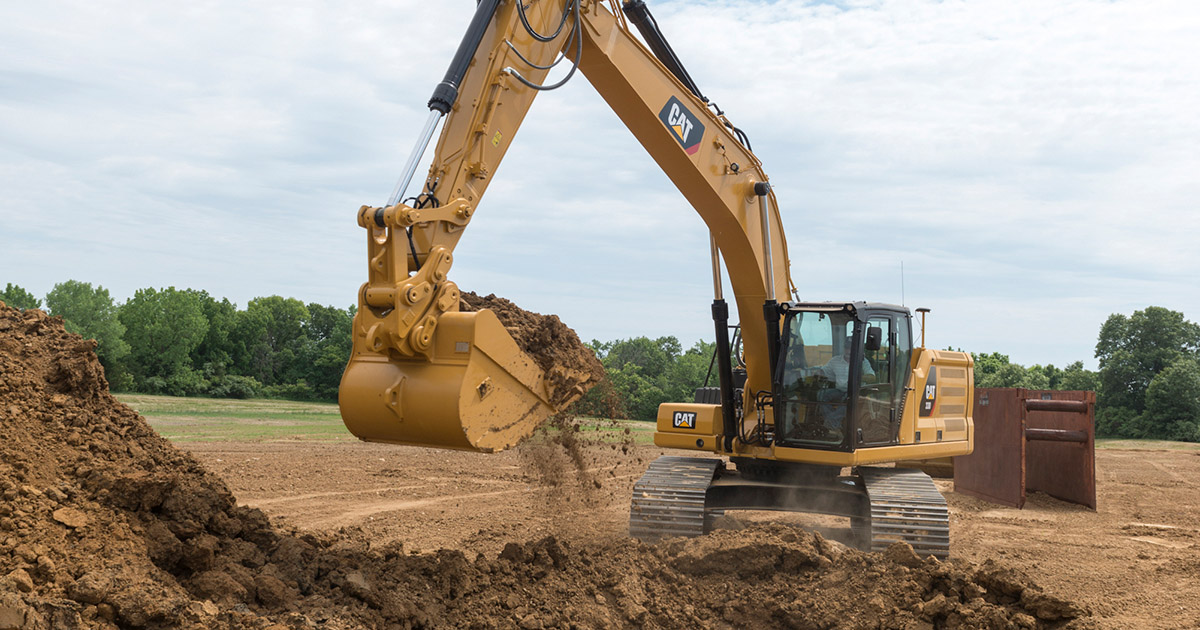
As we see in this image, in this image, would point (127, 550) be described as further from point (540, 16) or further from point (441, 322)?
point (540, 16)

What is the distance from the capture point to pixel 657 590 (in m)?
6.64

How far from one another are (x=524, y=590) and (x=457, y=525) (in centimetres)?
489

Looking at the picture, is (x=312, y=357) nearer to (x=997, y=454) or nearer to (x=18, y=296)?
(x=18, y=296)

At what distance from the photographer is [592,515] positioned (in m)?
11.3

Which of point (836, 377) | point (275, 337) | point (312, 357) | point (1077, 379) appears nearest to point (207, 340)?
point (275, 337)

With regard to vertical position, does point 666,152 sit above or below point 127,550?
above

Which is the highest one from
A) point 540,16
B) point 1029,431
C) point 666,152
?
point 540,16

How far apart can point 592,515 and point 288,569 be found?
567 cm

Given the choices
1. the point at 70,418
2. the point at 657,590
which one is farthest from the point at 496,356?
the point at 70,418

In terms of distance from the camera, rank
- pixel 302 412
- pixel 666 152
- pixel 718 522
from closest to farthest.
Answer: pixel 666 152, pixel 718 522, pixel 302 412

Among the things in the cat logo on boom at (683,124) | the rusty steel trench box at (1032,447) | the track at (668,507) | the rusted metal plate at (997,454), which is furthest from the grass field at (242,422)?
the cat logo on boom at (683,124)

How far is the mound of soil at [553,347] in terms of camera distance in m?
6.37

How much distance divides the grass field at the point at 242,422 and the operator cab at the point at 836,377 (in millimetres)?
10068

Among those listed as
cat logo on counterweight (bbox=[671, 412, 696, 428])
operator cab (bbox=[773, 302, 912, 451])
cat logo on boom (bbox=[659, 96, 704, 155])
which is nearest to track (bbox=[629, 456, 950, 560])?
cat logo on counterweight (bbox=[671, 412, 696, 428])
